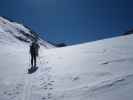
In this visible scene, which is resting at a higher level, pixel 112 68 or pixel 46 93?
pixel 112 68

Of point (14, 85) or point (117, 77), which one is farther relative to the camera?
point (14, 85)

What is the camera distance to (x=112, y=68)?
10.9m

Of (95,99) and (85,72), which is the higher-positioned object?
(85,72)

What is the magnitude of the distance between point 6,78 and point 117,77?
7.87 m

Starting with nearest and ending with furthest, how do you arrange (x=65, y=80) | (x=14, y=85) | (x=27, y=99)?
(x=27, y=99) → (x=65, y=80) → (x=14, y=85)

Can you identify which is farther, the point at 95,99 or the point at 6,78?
the point at 6,78

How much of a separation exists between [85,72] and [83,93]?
3.15 metres

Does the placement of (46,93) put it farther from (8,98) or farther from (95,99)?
(95,99)

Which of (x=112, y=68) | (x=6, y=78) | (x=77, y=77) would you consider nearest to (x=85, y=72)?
(x=77, y=77)

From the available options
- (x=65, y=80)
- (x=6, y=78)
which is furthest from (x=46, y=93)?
(x=6, y=78)

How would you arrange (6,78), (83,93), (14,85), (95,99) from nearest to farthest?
1. (95,99)
2. (83,93)
3. (14,85)
4. (6,78)

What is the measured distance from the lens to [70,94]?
847 cm

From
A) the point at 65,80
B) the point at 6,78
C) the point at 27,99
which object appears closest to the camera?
the point at 27,99

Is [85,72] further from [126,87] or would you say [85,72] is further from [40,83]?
[126,87]
